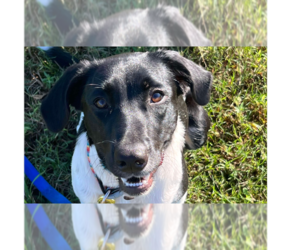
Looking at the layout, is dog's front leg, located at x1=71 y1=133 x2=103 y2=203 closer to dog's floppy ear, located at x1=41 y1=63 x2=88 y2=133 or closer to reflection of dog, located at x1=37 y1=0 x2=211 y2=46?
dog's floppy ear, located at x1=41 y1=63 x2=88 y2=133

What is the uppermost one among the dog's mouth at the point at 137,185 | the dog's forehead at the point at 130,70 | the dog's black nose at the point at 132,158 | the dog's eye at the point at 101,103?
the dog's forehead at the point at 130,70

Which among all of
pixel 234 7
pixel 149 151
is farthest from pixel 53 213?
pixel 234 7

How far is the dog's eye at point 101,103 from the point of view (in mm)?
2240

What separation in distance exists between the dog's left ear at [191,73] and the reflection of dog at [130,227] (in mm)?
835

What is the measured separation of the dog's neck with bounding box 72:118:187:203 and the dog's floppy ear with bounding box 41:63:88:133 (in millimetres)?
276

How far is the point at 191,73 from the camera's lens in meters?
2.40

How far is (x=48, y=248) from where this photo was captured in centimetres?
264

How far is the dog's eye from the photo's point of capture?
2240mm

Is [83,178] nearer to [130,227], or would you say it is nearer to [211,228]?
[130,227]

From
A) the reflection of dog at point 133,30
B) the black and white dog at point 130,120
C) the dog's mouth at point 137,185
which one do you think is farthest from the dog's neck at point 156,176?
the reflection of dog at point 133,30

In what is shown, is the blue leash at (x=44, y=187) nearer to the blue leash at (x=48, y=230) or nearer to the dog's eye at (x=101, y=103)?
the blue leash at (x=48, y=230)

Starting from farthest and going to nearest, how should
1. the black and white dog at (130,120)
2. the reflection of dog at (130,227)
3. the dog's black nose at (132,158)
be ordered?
the reflection of dog at (130,227), the black and white dog at (130,120), the dog's black nose at (132,158)

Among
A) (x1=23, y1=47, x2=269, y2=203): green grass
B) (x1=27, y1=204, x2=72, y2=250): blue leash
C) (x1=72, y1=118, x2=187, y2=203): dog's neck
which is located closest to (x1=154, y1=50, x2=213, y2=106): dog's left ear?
(x1=72, y1=118, x2=187, y2=203): dog's neck

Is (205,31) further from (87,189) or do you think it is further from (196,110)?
(87,189)
